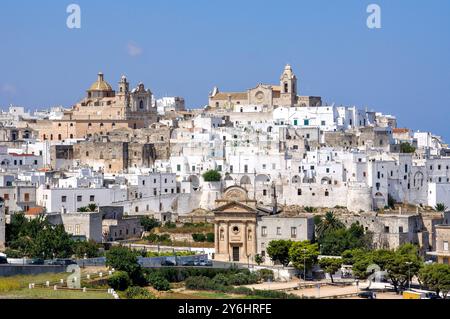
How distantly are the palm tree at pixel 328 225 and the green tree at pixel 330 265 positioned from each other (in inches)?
201

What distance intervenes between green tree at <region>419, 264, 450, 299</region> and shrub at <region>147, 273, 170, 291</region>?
765 centimetres

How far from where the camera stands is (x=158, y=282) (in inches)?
1591

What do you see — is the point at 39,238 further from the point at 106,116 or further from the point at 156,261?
the point at 106,116

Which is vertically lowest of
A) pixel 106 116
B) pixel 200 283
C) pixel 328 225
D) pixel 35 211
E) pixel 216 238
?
pixel 200 283

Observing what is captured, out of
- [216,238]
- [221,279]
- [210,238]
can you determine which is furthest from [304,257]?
[210,238]

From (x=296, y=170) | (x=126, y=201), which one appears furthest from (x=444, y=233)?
(x=126, y=201)

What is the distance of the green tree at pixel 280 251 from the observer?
46281 millimetres

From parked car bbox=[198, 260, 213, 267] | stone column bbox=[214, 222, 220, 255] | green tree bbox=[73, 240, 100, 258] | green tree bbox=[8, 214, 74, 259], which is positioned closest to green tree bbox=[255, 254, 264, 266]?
parked car bbox=[198, 260, 213, 267]

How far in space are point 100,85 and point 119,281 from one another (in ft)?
109

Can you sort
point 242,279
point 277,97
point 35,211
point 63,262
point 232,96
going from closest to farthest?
point 242,279
point 63,262
point 35,211
point 277,97
point 232,96

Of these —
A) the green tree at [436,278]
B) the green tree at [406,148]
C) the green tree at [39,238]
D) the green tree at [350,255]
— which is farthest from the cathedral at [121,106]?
the green tree at [436,278]

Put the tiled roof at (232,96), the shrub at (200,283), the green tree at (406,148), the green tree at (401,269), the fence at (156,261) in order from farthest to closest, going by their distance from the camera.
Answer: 1. the tiled roof at (232,96)
2. the green tree at (406,148)
3. the fence at (156,261)
4. the green tree at (401,269)
5. the shrub at (200,283)

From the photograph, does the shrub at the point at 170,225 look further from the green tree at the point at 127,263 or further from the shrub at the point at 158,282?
the shrub at the point at 158,282

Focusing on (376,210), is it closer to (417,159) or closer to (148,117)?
(417,159)
